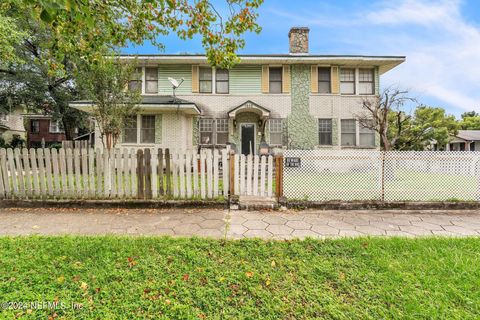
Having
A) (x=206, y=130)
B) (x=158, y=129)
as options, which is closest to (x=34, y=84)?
(x=158, y=129)

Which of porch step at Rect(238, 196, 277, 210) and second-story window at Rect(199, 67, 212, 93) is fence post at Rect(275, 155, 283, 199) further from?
second-story window at Rect(199, 67, 212, 93)

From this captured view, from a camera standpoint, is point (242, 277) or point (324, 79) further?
point (324, 79)

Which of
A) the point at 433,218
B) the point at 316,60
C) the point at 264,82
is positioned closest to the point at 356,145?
the point at 316,60

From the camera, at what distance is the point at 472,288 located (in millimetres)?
2400

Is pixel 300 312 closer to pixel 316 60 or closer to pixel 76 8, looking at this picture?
pixel 76 8

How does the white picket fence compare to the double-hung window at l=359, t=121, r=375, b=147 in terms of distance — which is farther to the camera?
the double-hung window at l=359, t=121, r=375, b=147

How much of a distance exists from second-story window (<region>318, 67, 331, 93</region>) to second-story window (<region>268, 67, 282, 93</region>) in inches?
92.5

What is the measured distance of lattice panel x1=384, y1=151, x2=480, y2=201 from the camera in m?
5.19

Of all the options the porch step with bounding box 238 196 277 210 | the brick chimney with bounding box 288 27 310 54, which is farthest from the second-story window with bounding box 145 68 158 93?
the porch step with bounding box 238 196 277 210

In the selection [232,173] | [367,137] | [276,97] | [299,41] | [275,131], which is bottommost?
[232,173]

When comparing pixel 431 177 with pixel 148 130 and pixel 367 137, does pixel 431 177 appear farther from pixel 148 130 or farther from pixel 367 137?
pixel 148 130

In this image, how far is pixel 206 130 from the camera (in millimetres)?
13227

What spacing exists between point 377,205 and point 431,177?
1505mm

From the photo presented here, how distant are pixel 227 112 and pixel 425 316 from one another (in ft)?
39.8
